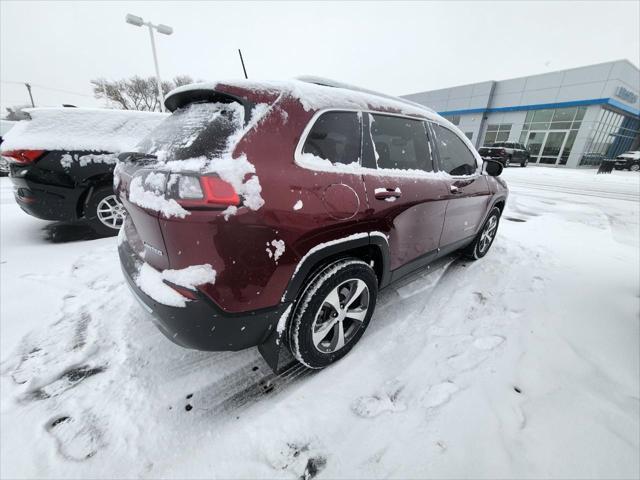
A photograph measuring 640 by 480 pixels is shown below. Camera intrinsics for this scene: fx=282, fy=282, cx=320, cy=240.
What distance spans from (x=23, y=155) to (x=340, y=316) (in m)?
4.23

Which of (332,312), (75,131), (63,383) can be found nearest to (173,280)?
(332,312)

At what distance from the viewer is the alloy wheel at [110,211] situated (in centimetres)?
392

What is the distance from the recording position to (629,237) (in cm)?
512

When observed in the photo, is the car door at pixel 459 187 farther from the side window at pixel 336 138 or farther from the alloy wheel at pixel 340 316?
the alloy wheel at pixel 340 316

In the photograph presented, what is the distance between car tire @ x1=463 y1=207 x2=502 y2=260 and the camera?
3.60 m

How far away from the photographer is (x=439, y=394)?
1.83 meters

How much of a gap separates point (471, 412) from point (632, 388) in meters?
1.20

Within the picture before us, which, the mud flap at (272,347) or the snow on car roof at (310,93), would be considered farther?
the mud flap at (272,347)

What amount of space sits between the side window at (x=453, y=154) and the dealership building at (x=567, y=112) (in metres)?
25.7

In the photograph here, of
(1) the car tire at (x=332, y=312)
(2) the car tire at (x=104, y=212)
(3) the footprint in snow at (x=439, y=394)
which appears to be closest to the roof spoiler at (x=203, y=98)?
(1) the car tire at (x=332, y=312)

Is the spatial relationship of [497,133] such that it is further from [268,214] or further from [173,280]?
[173,280]

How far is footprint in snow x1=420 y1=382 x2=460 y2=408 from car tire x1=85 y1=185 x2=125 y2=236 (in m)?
4.09

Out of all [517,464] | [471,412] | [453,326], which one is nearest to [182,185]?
[471,412]

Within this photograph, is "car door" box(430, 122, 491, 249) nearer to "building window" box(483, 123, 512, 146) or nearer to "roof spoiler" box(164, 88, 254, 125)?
"roof spoiler" box(164, 88, 254, 125)
